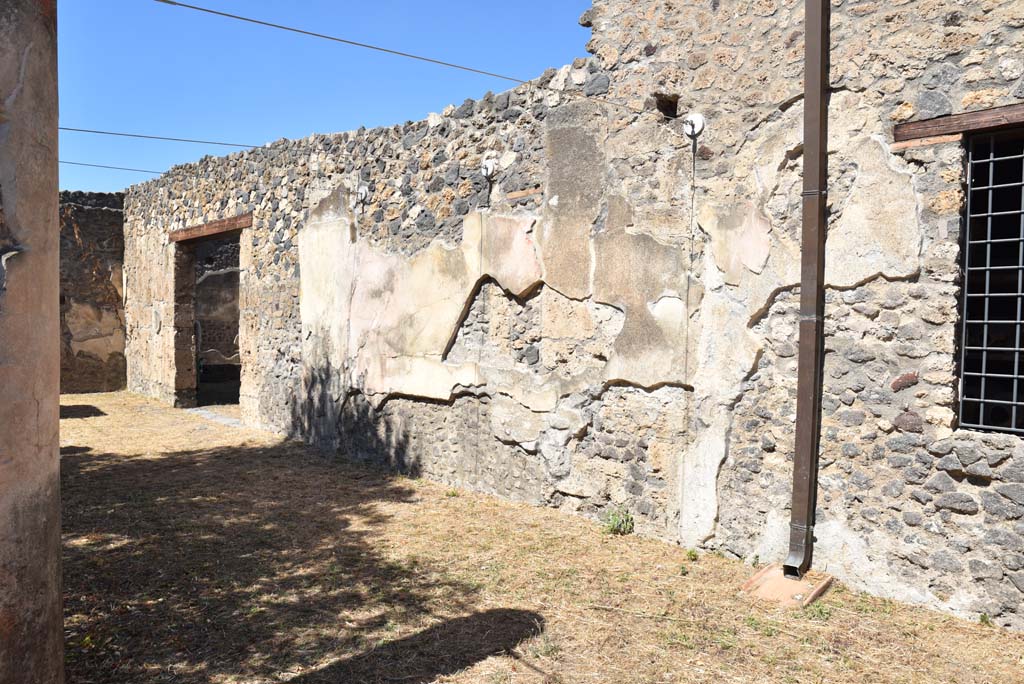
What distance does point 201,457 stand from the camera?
25.0ft

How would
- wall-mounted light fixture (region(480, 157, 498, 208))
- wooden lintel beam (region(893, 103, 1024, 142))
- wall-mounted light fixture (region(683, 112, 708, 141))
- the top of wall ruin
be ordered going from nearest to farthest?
wooden lintel beam (region(893, 103, 1024, 142)) → wall-mounted light fixture (region(683, 112, 708, 141)) → wall-mounted light fixture (region(480, 157, 498, 208)) → the top of wall ruin

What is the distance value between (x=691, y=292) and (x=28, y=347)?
345 cm

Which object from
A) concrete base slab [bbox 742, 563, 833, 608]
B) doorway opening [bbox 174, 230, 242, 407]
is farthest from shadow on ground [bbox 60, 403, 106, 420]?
concrete base slab [bbox 742, 563, 833, 608]

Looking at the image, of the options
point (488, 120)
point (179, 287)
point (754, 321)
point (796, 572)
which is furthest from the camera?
point (179, 287)

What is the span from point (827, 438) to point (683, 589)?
1114mm

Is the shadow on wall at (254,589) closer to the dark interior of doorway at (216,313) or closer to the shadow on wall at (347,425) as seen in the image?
the shadow on wall at (347,425)

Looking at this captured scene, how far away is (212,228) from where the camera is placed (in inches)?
395

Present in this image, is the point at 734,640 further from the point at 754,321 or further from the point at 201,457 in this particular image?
the point at 201,457

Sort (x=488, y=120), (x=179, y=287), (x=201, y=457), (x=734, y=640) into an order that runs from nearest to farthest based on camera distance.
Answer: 1. (x=734, y=640)
2. (x=488, y=120)
3. (x=201, y=457)
4. (x=179, y=287)

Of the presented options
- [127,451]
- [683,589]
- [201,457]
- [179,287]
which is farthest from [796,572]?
[179,287]

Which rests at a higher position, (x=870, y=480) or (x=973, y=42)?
(x=973, y=42)

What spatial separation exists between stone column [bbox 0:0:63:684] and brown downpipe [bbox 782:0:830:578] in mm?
3410

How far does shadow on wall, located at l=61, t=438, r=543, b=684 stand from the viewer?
10.5 feet

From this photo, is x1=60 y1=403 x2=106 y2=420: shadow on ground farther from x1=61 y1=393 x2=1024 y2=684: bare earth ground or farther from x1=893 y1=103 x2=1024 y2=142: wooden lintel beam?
x1=893 y1=103 x2=1024 y2=142: wooden lintel beam
